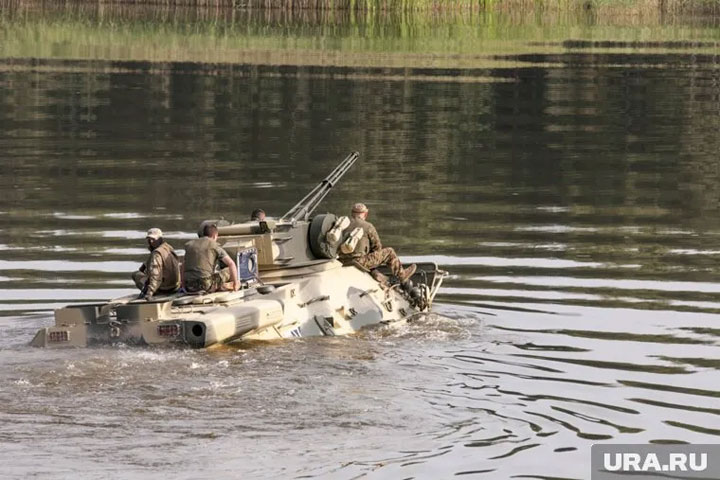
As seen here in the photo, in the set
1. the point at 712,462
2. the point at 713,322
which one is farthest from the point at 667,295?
the point at 712,462

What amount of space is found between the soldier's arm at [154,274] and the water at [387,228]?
58.4 inches

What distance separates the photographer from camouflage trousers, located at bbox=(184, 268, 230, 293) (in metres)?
22.0

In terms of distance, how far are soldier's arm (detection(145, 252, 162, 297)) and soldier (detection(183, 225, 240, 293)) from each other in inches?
14.8

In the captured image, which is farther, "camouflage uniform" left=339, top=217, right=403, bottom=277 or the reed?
the reed

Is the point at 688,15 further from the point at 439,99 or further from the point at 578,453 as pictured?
the point at 578,453

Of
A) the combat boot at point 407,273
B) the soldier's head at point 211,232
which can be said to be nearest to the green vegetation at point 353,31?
the combat boot at point 407,273

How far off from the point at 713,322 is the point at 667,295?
7.14ft

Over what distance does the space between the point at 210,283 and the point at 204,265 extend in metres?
0.25

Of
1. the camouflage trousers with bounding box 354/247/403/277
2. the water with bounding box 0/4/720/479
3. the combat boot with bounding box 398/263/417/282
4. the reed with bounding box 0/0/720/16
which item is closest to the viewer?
the water with bounding box 0/4/720/479

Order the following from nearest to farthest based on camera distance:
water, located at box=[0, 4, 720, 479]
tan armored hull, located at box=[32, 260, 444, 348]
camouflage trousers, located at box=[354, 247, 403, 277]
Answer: water, located at box=[0, 4, 720, 479], tan armored hull, located at box=[32, 260, 444, 348], camouflage trousers, located at box=[354, 247, 403, 277]

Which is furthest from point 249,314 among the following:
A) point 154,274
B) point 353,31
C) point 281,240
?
point 353,31

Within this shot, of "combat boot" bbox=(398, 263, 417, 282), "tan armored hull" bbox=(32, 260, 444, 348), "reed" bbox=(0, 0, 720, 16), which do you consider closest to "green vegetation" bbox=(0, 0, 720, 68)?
"reed" bbox=(0, 0, 720, 16)

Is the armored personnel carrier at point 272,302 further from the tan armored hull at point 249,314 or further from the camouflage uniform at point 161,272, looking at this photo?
the camouflage uniform at point 161,272

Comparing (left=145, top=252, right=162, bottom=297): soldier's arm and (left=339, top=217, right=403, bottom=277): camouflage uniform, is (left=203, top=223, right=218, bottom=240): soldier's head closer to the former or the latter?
(left=145, top=252, right=162, bottom=297): soldier's arm
